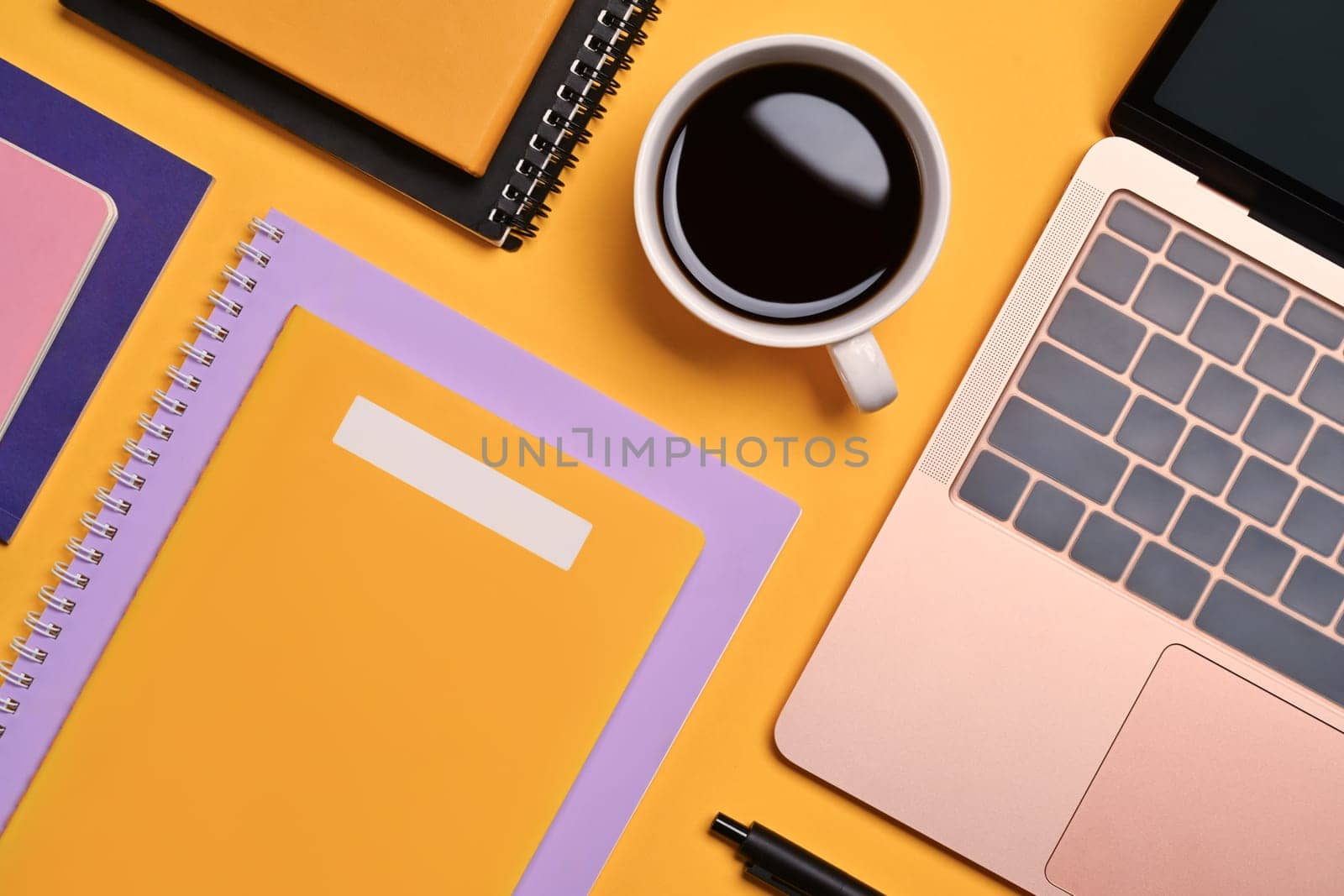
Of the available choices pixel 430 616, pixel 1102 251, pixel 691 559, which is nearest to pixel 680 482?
pixel 691 559

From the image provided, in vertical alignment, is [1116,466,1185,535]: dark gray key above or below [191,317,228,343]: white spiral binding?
above

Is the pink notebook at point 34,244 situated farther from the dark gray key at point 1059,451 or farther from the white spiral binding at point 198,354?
the dark gray key at point 1059,451

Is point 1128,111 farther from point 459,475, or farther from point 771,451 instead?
point 459,475

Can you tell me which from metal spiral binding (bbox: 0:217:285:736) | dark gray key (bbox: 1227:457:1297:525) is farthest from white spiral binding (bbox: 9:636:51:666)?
dark gray key (bbox: 1227:457:1297:525)

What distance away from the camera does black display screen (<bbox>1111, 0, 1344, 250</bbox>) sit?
47 centimetres

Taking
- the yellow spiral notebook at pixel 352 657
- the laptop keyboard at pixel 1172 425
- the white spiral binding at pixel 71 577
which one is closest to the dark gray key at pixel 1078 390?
the laptop keyboard at pixel 1172 425

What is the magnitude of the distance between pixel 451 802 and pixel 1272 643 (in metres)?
0.46

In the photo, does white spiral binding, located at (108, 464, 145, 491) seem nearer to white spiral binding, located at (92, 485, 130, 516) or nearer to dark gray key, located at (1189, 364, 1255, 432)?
white spiral binding, located at (92, 485, 130, 516)

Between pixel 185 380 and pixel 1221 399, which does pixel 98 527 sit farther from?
pixel 1221 399

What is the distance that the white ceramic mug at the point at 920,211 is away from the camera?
438 millimetres

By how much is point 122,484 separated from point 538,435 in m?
0.24

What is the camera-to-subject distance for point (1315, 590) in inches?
20.1

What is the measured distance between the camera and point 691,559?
0.51 meters

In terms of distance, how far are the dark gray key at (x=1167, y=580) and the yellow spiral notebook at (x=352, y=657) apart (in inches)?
9.6
